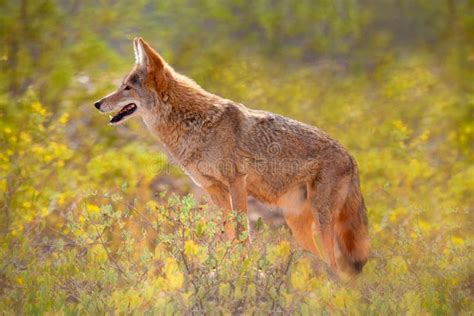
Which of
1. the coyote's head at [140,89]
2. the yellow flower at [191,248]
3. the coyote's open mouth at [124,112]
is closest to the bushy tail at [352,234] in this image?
the coyote's head at [140,89]

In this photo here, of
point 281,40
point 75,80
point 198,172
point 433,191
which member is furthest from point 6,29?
point 433,191

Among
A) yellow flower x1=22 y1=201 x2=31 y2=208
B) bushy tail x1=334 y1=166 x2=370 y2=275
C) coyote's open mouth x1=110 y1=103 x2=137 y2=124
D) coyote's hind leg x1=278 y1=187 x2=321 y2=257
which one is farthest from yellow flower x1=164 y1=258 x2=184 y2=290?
yellow flower x1=22 y1=201 x2=31 y2=208

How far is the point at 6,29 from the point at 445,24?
5.84 meters

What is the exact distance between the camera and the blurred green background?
869cm

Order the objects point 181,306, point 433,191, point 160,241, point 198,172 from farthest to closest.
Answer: point 433,191 → point 198,172 → point 160,241 → point 181,306

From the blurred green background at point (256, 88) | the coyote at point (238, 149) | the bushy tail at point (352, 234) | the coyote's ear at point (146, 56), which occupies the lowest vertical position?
the blurred green background at point (256, 88)

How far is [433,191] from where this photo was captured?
9.58 meters

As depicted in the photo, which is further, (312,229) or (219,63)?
(219,63)

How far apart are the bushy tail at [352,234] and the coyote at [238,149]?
0.07 ft

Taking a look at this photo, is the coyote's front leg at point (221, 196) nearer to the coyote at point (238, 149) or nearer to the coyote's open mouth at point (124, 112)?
the coyote at point (238, 149)

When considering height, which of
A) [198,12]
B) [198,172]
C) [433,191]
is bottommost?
[433,191]

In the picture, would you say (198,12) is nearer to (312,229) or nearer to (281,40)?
(281,40)

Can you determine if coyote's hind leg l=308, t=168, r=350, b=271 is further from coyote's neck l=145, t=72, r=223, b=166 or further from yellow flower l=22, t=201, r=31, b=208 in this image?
yellow flower l=22, t=201, r=31, b=208

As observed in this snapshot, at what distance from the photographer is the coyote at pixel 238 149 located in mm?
6348
